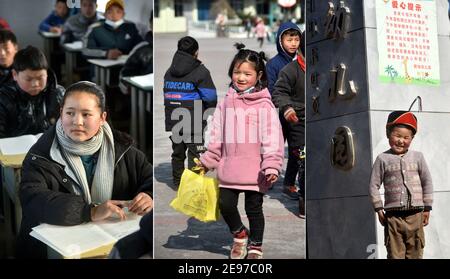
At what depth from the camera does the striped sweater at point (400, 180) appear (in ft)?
13.8

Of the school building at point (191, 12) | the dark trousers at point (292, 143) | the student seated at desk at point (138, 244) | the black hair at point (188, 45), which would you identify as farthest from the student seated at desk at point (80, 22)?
the dark trousers at point (292, 143)

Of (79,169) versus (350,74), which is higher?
(350,74)

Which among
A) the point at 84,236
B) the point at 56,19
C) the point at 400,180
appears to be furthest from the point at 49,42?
the point at 400,180

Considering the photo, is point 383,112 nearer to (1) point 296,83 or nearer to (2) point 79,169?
(1) point 296,83

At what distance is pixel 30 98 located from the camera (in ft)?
14.0

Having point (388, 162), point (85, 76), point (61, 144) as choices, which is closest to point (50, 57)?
point (85, 76)

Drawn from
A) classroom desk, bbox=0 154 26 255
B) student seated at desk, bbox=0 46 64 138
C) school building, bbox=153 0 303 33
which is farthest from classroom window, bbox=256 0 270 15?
classroom desk, bbox=0 154 26 255

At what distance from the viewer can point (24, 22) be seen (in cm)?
422

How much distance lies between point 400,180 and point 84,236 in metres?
1.87

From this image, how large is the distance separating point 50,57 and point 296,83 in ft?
4.88

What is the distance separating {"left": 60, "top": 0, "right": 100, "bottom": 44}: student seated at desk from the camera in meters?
4.29

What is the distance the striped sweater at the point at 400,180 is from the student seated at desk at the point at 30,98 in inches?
75.8

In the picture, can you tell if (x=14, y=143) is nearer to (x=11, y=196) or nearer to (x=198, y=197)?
(x=11, y=196)

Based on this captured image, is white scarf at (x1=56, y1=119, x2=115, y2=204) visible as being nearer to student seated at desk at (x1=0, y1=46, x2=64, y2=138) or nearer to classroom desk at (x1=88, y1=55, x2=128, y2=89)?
student seated at desk at (x1=0, y1=46, x2=64, y2=138)
